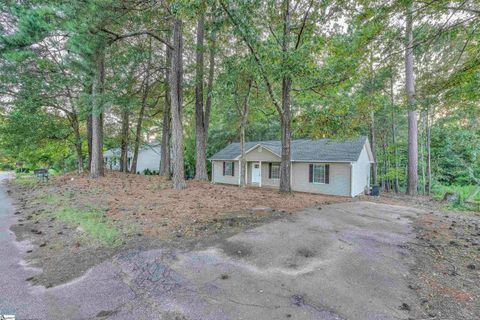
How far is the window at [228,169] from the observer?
62.9 ft

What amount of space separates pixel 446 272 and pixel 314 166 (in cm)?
1175

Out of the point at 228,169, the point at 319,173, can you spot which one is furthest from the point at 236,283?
the point at 228,169

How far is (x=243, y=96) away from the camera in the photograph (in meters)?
13.2

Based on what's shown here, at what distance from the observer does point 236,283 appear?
297 centimetres

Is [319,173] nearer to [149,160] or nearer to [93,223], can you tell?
[93,223]

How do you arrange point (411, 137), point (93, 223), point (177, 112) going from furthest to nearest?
point (411, 137)
point (177, 112)
point (93, 223)

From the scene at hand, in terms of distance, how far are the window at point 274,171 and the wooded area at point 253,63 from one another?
3971mm

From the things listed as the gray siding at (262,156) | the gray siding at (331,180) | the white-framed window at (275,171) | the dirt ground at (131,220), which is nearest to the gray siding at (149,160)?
the gray siding at (262,156)

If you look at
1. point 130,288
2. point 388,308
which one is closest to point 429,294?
point 388,308

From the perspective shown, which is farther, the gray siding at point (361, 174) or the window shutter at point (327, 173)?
the window shutter at point (327, 173)

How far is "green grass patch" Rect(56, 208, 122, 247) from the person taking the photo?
429 cm

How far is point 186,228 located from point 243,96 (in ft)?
32.7

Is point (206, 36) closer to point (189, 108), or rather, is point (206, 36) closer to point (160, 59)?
point (160, 59)

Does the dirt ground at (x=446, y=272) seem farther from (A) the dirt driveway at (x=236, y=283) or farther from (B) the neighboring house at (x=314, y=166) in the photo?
(B) the neighboring house at (x=314, y=166)
